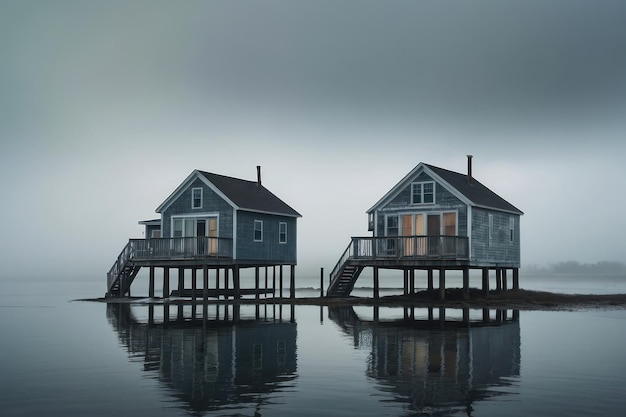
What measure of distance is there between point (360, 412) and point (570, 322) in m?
24.6

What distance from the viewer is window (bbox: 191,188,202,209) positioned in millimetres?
54031

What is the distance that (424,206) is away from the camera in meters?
49.5

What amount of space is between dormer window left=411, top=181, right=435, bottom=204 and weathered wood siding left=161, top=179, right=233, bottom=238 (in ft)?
41.0

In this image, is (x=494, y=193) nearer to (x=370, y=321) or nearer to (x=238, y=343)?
(x=370, y=321)

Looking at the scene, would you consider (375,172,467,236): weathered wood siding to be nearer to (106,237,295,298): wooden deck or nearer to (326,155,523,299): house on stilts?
(326,155,523,299): house on stilts

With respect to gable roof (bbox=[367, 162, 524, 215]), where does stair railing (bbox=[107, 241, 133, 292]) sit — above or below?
below

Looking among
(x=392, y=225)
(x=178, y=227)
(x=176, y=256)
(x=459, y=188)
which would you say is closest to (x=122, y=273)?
(x=178, y=227)

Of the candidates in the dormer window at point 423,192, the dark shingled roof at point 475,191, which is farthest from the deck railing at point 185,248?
the dark shingled roof at point 475,191

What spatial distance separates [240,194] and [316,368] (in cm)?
3509

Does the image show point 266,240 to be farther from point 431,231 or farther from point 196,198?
point 431,231

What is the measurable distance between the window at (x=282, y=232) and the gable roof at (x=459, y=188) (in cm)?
890

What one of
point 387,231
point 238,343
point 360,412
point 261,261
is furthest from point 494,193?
point 360,412

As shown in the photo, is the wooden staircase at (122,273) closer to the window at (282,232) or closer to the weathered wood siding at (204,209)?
the weathered wood siding at (204,209)

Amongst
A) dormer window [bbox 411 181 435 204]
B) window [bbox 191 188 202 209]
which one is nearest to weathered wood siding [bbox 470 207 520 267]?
dormer window [bbox 411 181 435 204]
